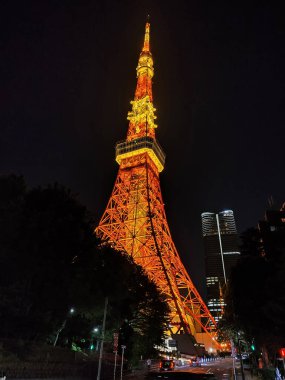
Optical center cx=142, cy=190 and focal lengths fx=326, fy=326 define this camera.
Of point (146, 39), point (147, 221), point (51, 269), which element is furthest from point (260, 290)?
point (146, 39)

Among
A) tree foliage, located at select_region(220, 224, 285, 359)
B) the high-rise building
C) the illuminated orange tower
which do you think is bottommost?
tree foliage, located at select_region(220, 224, 285, 359)

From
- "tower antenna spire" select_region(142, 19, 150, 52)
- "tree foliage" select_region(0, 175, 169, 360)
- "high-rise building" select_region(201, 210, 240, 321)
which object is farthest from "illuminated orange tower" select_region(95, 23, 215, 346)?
"high-rise building" select_region(201, 210, 240, 321)

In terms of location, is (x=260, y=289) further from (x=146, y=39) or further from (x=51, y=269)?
(x=146, y=39)

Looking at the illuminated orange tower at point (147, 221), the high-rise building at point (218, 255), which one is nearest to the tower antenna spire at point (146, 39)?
the illuminated orange tower at point (147, 221)

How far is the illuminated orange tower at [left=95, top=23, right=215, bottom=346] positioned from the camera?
3953 centimetres

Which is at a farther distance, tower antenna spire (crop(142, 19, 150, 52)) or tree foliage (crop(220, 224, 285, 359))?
tower antenna spire (crop(142, 19, 150, 52))

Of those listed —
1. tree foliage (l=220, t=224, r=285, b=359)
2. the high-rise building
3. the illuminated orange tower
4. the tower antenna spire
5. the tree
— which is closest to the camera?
tree foliage (l=220, t=224, r=285, b=359)

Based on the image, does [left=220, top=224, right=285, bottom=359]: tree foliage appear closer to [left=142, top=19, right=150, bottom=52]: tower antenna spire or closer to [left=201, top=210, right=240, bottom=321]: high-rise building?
[left=142, top=19, right=150, bottom=52]: tower antenna spire

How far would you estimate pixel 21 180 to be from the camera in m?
17.3

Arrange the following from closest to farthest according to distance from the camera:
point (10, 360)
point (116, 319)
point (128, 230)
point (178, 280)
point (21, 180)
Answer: point (10, 360) → point (21, 180) → point (116, 319) → point (178, 280) → point (128, 230)

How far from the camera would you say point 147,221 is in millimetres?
45531

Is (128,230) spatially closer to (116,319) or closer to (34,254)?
(116,319)

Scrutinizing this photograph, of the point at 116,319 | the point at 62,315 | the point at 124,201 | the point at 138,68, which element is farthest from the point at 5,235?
the point at 138,68

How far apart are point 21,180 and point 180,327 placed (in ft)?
90.1
